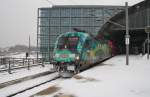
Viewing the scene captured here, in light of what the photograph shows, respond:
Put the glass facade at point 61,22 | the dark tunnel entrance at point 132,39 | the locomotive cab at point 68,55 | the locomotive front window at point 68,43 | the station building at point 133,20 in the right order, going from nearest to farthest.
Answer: the locomotive cab at point 68,55
the locomotive front window at point 68,43
the station building at point 133,20
the dark tunnel entrance at point 132,39
the glass facade at point 61,22

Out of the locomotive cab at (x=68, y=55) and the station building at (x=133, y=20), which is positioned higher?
the station building at (x=133, y=20)

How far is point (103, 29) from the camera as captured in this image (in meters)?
44.2

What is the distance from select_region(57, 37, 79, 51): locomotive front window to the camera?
59.7 feet

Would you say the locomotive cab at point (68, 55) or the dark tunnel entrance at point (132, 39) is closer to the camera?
the locomotive cab at point (68, 55)

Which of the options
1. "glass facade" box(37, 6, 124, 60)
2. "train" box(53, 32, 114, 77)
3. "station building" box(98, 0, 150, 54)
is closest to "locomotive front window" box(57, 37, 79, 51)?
"train" box(53, 32, 114, 77)

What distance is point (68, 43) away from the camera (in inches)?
729

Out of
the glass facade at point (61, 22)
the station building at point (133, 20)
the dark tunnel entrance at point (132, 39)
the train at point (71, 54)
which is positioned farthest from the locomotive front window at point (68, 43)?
the glass facade at point (61, 22)

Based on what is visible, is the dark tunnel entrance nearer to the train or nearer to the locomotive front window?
the train

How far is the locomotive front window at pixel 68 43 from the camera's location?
1819 cm

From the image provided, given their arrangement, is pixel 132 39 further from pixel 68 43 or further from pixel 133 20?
pixel 68 43

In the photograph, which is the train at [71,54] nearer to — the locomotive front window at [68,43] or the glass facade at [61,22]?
the locomotive front window at [68,43]

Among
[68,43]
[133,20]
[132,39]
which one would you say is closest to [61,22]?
[132,39]

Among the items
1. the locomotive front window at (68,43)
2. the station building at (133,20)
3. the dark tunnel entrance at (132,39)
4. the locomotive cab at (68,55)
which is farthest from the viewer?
the dark tunnel entrance at (132,39)

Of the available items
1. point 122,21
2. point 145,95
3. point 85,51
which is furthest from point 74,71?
point 122,21
